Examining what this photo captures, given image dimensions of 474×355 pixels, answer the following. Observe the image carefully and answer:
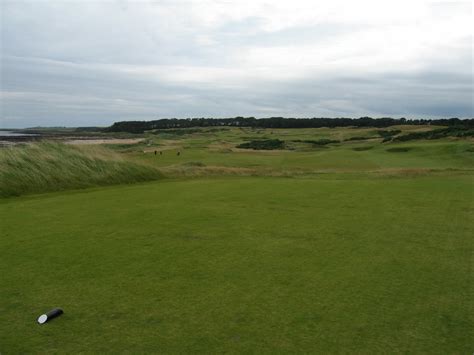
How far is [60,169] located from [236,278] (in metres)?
9.72

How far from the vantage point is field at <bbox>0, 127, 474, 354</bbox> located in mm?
3332

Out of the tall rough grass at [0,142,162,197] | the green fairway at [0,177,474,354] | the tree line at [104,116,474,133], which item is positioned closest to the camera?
the green fairway at [0,177,474,354]

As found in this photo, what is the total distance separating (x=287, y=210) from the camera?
27.6ft

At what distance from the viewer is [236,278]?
14.9 ft

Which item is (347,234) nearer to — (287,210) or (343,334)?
(287,210)

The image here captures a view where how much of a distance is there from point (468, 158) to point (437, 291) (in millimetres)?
23372

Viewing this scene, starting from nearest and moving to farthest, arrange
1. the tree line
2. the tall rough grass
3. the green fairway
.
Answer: the green fairway → the tall rough grass → the tree line

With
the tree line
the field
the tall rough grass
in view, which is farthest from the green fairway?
the tree line

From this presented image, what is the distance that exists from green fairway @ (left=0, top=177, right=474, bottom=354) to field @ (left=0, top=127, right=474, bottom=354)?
2cm

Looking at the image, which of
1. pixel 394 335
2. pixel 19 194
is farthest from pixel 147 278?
pixel 19 194

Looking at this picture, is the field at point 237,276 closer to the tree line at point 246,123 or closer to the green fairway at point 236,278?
the green fairway at point 236,278

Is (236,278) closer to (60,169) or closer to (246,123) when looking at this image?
(60,169)

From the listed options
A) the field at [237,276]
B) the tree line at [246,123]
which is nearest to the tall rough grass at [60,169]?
the field at [237,276]

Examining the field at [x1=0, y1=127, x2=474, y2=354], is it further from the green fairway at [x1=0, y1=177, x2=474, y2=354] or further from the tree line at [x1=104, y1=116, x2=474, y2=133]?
the tree line at [x1=104, y1=116, x2=474, y2=133]
